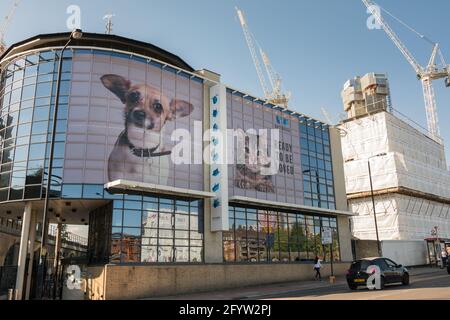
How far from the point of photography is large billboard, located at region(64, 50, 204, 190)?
1027 inches

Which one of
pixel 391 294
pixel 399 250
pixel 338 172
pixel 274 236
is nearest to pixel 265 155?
pixel 274 236

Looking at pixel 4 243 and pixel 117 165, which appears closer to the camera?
pixel 117 165

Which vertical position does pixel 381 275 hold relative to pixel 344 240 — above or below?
below

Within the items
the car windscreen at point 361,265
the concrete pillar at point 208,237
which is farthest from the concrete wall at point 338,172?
the car windscreen at point 361,265

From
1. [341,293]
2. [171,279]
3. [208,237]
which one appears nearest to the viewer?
[341,293]

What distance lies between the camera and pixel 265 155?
3469 centimetres

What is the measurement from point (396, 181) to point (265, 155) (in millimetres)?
30492

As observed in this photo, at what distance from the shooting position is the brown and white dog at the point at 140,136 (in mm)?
26562

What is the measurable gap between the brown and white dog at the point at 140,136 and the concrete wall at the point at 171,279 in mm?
5780

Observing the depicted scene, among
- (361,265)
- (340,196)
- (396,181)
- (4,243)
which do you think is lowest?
(361,265)

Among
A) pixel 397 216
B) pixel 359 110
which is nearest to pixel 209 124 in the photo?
pixel 397 216

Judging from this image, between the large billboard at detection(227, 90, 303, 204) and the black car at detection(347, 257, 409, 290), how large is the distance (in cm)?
1189

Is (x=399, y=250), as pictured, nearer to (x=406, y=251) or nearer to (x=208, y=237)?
(x=406, y=251)

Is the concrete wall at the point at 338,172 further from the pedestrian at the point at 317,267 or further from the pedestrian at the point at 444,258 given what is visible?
the pedestrian at the point at 444,258
